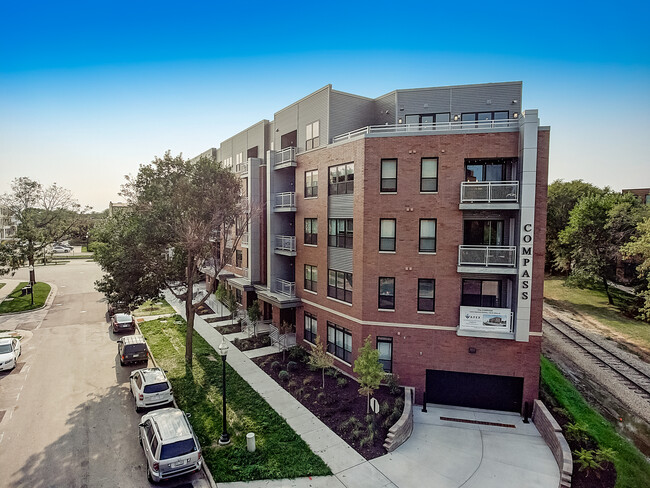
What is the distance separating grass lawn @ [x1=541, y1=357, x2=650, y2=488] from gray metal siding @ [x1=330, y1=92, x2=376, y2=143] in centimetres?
1841

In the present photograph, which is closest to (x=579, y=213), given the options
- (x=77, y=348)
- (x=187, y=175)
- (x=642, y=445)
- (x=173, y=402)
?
(x=642, y=445)

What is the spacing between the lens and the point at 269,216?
89.4 ft

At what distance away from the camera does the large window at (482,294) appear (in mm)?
18406

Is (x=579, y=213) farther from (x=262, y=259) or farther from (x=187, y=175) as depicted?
(x=187, y=175)

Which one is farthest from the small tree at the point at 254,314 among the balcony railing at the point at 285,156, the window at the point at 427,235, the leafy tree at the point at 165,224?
the window at the point at 427,235

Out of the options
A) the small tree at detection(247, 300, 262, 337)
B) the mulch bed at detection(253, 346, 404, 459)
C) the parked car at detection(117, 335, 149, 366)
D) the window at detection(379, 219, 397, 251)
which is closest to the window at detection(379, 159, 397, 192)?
the window at detection(379, 219, 397, 251)

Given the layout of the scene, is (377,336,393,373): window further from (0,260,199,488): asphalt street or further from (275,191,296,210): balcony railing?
(275,191,296,210): balcony railing

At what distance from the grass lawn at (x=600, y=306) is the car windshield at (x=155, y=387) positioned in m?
33.4

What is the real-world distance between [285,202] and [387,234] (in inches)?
371

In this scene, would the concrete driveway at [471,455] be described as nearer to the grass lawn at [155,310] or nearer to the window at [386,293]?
the window at [386,293]

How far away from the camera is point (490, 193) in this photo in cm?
1722

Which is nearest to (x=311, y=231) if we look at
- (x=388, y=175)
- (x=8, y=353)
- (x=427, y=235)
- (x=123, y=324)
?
(x=388, y=175)

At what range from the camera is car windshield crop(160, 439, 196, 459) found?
1205 cm

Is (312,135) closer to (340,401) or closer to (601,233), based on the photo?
(340,401)
